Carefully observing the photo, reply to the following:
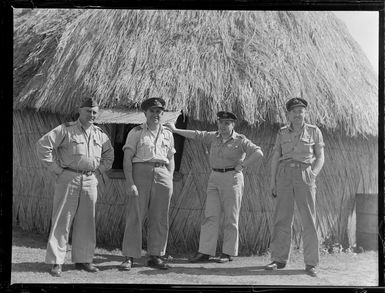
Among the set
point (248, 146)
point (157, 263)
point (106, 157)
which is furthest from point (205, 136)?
point (157, 263)

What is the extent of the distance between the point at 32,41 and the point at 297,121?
4.17 metres

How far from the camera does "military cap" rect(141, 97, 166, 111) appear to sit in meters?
6.12

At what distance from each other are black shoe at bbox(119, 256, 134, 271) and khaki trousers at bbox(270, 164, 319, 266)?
1588mm

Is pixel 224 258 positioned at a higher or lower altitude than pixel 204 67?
lower

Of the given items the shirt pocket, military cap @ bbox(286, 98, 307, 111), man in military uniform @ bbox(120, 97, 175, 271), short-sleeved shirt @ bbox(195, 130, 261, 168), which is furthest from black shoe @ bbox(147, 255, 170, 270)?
military cap @ bbox(286, 98, 307, 111)

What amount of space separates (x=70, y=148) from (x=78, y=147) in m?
0.09

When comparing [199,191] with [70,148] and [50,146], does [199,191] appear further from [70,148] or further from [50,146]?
[50,146]

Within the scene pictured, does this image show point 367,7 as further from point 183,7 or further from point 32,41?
point 32,41

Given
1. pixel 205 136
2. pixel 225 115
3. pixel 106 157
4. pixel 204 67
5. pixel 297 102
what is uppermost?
pixel 204 67

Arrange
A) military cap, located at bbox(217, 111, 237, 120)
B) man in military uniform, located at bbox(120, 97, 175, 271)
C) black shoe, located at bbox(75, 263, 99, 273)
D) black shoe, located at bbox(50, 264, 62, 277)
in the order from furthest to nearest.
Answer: military cap, located at bbox(217, 111, 237, 120) → man in military uniform, located at bbox(120, 97, 175, 271) → black shoe, located at bbox(75, 263, 99, 273) → black shoe, located at bbox(50, 264, 62, 277)

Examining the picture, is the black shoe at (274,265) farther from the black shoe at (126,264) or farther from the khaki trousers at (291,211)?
the black shoe at (126,264)

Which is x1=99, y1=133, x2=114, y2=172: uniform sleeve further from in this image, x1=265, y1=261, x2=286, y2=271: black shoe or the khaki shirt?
x1=265, y1=261, x2=286, y2=271: black shoe

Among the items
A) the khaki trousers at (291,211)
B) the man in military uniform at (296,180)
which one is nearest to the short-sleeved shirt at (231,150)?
the man in military uniform at (296,180)

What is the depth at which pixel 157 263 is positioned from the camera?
6.08 m
